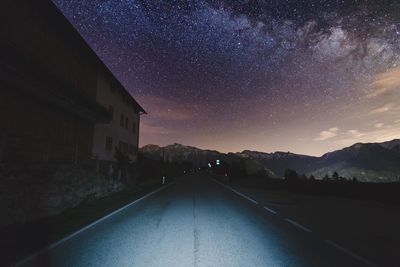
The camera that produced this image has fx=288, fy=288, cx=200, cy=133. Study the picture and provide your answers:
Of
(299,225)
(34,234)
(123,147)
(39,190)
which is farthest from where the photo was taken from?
(123,147)

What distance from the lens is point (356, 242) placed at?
6.48m

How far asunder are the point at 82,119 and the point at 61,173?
1117cm

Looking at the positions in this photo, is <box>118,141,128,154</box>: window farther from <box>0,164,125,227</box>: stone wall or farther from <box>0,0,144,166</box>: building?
<box>0,164,125,227</box>: stone wall

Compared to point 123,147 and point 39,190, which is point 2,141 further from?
point 123,147

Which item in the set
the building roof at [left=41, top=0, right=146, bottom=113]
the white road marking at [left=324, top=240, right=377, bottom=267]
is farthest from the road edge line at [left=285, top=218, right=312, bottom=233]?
the building roof at [left=41, top=0, right=146, bottom=113]

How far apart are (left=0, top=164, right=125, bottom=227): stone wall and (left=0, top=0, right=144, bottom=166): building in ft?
2.99

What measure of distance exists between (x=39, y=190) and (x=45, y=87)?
6.28 meters

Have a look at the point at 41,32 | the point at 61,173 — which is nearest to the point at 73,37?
the point at 41,32

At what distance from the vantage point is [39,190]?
403 inches

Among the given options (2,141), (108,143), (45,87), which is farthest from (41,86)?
(108,143)

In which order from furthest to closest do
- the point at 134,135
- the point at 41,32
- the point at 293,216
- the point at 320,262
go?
the point at 134,135, the point at 41,32, the point at 293,216, the point at 320,262

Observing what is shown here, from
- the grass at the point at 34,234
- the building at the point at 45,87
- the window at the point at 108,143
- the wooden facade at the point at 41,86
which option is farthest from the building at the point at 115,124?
the grass at the point at 34,234

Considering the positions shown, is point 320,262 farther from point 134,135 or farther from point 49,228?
point 134,135

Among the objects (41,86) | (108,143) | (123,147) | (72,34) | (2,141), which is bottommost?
(2,141)
